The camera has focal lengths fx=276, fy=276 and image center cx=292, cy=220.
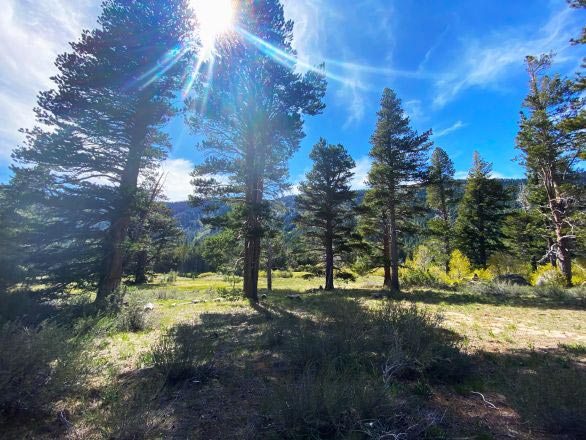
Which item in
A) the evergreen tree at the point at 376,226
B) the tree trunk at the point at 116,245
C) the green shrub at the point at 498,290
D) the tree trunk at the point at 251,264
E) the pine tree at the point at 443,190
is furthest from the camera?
the pine tree at the point at 443,190

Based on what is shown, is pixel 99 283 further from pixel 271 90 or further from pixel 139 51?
pixel 271 90

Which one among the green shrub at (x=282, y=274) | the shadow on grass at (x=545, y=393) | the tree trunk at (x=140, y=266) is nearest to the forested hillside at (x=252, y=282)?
the shadow on grass at (x=545, y=393)

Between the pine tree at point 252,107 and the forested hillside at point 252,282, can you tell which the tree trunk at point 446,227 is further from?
the pine tree at point 252,107

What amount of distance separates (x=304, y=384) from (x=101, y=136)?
1281 cm

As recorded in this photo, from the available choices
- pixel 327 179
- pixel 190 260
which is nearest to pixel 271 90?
pixel 327 179

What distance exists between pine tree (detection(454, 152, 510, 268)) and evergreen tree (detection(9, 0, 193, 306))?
27957 millimetres

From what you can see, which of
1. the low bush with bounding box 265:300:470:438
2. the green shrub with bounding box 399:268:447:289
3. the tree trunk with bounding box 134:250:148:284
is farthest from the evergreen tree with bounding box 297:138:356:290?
the tree trunk with bounding box 134:250:148:284

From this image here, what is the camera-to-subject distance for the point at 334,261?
877 inches

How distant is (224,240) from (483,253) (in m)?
25.9

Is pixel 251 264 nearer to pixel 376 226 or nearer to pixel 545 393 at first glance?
pixel 376 226

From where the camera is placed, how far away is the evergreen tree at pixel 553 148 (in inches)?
643

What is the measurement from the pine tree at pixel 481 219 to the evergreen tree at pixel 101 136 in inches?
1101

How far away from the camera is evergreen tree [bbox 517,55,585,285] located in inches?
643

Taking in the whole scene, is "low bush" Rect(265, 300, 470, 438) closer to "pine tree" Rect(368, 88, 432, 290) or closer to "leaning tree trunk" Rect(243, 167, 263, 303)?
"leaning tree trunk" Rect(243, 167, 263, 303)
